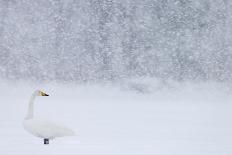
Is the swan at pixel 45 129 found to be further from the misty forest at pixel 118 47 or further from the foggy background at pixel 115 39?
the foggy background at pixel 115 39

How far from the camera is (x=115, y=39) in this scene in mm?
164125

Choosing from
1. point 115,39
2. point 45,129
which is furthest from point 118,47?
point 45,129

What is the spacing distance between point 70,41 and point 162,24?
21396 millimetres

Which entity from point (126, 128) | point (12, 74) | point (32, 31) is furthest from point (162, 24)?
point (126, 128)

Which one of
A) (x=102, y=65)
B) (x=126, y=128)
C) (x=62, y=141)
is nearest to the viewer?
(x=62, y=141)

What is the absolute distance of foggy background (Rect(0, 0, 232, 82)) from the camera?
144750 millimetres

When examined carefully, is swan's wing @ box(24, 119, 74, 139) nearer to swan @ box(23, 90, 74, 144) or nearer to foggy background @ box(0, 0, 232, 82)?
swan @ box(23, 90, 74, 144)

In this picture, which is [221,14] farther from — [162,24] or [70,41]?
[70,41]

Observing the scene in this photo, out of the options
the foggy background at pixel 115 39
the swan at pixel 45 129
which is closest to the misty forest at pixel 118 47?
the foggy background at pixel 115 39

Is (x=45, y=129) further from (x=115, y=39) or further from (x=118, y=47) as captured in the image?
(x=115, y=39)

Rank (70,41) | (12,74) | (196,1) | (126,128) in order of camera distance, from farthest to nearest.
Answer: (196,1) < (70,41) < (12,74) < (126,128)

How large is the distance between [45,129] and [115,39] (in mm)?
149858

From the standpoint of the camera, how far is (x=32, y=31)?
163 meters

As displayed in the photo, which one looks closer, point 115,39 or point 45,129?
point 45,129
